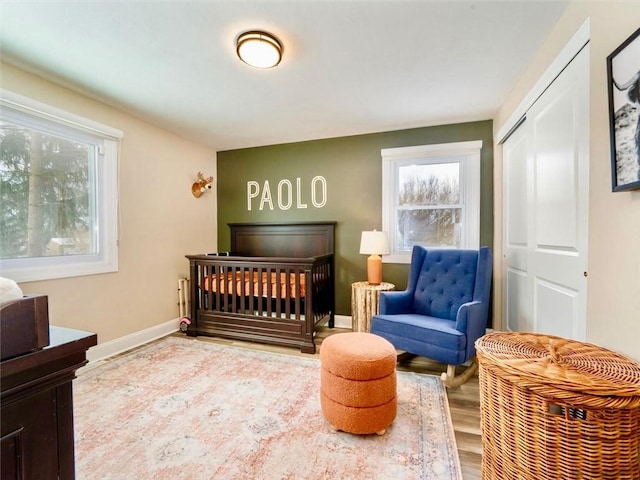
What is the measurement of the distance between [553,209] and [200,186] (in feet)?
11.7

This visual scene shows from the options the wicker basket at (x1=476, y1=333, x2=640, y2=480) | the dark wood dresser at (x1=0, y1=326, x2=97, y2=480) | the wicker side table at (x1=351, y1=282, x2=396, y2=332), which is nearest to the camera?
the dark wood dresser at (x1=0, y1=326, x2=97, y2=480)

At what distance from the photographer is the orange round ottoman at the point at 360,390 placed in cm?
151

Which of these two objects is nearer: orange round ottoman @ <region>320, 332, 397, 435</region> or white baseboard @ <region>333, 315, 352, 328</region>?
orange round ottoman @ <region>320, 332, 397, 435</region>

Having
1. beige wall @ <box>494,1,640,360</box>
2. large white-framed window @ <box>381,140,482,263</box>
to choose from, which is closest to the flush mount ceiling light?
beige wall @ <box>494,1,640,360</box>

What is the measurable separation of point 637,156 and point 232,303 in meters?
3.07

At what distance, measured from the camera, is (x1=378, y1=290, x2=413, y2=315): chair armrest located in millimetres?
2471

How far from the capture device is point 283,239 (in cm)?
372

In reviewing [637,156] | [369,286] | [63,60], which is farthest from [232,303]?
[637,156]

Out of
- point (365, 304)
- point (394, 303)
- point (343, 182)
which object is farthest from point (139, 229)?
point (394, 303)

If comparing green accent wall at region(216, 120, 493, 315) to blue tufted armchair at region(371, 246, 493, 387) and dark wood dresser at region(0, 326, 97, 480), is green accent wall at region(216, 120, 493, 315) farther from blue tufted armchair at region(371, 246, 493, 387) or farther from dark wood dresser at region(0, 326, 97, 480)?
dark wood dresser at region(0, 326, 97, 480)

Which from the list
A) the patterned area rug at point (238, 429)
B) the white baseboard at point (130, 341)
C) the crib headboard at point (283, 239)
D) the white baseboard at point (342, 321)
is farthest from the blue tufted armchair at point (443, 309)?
the white baseboard at point (130, 341)

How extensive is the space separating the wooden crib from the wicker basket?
1.86m

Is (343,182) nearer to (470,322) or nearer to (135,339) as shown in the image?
(470,322)

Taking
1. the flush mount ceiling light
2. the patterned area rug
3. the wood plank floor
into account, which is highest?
the flush mount ceiling light
